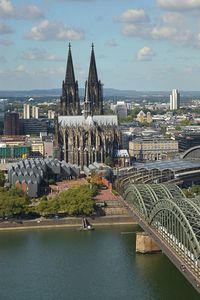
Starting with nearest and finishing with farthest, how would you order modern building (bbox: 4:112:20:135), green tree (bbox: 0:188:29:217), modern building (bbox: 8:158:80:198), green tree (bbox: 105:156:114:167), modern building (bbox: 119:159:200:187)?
green tree (bbox: 0:188:29:217) < modern building (bbox: 8:158:80:198) < modern building (bbox: 119:159:200:187) < green tree (bbox: 105:156:114:167) < modern building (bbox: 4:112:20:135)

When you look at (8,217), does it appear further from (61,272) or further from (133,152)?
(133,152)

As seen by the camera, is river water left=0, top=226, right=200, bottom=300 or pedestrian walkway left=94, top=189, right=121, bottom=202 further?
pedestrian walkway left=94, top=189, right=121, bottom=202

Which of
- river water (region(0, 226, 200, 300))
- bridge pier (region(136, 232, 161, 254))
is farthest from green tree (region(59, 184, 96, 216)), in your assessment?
bridge pier (region(136, 232, 161, 254))

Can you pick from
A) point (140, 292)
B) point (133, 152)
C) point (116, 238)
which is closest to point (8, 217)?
point (116, 238)

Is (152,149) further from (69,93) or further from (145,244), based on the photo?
(145,244)

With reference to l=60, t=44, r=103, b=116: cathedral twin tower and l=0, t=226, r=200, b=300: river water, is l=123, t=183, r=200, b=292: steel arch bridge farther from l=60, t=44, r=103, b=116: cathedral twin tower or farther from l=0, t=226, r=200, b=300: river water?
l=60, t=44, r=103, b=116: cathedral twin tower

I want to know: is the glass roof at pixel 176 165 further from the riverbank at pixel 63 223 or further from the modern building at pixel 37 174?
the riverbank at pixel 63 223
